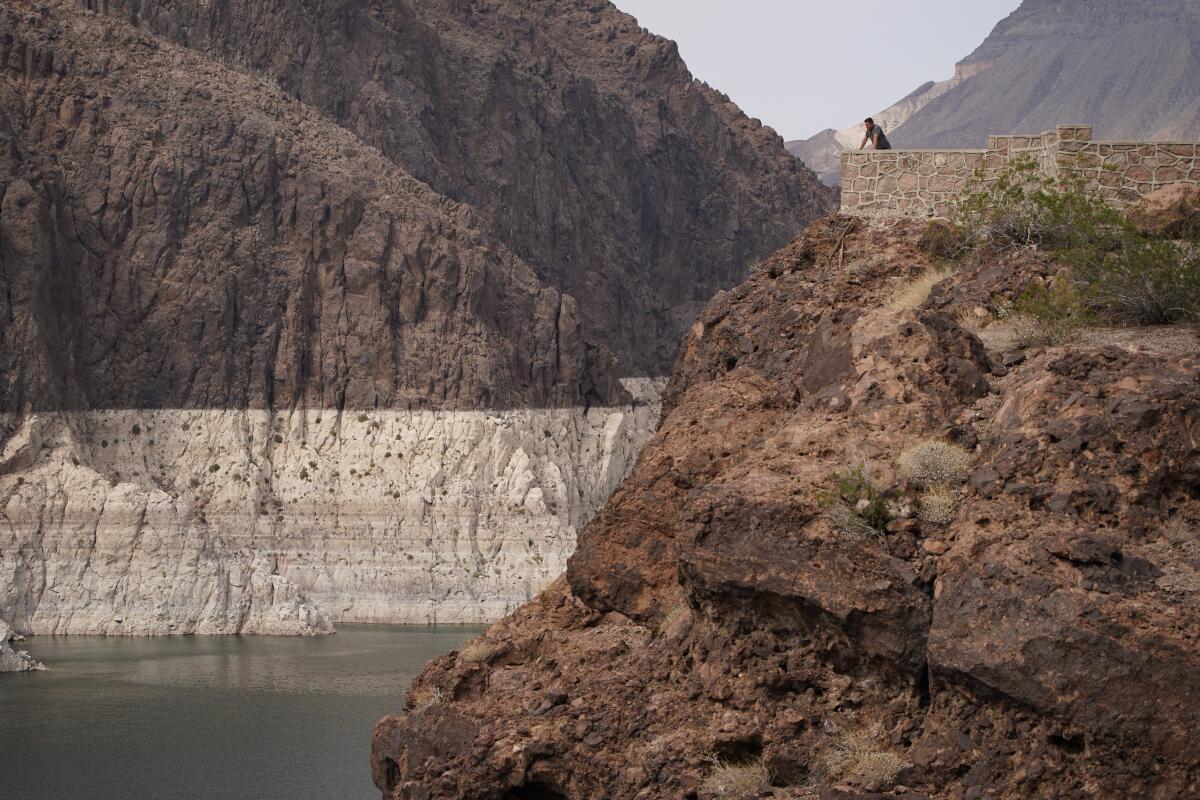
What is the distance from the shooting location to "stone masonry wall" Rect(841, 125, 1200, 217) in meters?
23.3

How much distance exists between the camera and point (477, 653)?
71.9 ft

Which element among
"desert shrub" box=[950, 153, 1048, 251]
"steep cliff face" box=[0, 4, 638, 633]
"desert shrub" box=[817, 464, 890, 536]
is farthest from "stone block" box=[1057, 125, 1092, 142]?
"steep cliff face" box=[0, 4, 638, 633]

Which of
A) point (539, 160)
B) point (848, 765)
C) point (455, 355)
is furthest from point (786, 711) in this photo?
point (539, 160)

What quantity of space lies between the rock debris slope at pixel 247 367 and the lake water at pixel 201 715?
715cm

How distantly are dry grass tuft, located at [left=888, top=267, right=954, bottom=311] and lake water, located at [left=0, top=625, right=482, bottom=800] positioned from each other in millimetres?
Answer: 30975

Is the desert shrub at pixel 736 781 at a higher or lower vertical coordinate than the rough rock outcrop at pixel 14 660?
higher

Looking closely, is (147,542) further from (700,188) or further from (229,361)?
(700,188)

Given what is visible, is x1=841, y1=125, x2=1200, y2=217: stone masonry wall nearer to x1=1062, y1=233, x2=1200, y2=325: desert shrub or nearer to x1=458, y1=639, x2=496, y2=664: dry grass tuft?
x1=1062, y1=233, x2=1200, y2=325: desert shrub

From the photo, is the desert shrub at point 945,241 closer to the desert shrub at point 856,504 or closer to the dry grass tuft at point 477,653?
the desert shrub at point 856,504

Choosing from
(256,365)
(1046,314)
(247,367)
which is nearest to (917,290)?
(1046,314)

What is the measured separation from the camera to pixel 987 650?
15.7 m

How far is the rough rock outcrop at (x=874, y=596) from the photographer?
15.5m

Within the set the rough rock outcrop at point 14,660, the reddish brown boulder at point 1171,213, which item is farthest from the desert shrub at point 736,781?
the rough rock outcrop at point 14,660

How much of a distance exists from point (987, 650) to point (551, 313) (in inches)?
4275
